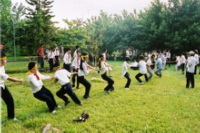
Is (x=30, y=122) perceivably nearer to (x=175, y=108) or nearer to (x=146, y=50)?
(x=175, y=108)

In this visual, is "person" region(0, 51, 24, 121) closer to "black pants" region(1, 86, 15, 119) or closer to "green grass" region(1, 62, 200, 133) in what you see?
"black pants" region(1, 86, 15, 119)

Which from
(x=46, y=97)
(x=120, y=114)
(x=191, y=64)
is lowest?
(x=120, y=114)

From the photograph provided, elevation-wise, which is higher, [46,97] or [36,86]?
[36,86]

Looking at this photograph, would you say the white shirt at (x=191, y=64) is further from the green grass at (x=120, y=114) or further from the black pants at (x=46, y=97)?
the black pants at (x=46, y=97)

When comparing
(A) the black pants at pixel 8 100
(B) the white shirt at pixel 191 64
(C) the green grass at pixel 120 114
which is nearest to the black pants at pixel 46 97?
(C) the green grass at pixel 120 114

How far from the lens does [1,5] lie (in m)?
31.4

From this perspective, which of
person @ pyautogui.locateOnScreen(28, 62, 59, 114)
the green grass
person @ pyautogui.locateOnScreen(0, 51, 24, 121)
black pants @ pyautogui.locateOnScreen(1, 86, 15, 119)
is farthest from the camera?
person @ pyautogui.locateOnScreen(28, 62, 59, 114)

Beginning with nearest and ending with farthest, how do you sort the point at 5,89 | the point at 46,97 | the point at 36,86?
the point at 5,89 → the point at 36,86 → the point at 46,97

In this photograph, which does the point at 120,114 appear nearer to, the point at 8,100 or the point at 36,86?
the point at 36,86

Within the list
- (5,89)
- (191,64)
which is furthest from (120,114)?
(191,64)

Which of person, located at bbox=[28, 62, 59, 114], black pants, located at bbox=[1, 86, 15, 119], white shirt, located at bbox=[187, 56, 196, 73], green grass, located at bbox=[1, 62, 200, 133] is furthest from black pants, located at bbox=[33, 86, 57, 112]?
white shirt, located at bbox=[187, 56, 196, 73]

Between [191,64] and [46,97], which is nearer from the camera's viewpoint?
[46,97]

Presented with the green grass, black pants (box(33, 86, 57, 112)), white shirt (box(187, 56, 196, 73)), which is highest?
white shirt (box(187, 56, 196, 73))

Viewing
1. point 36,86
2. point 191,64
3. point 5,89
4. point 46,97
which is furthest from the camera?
point 191,64
